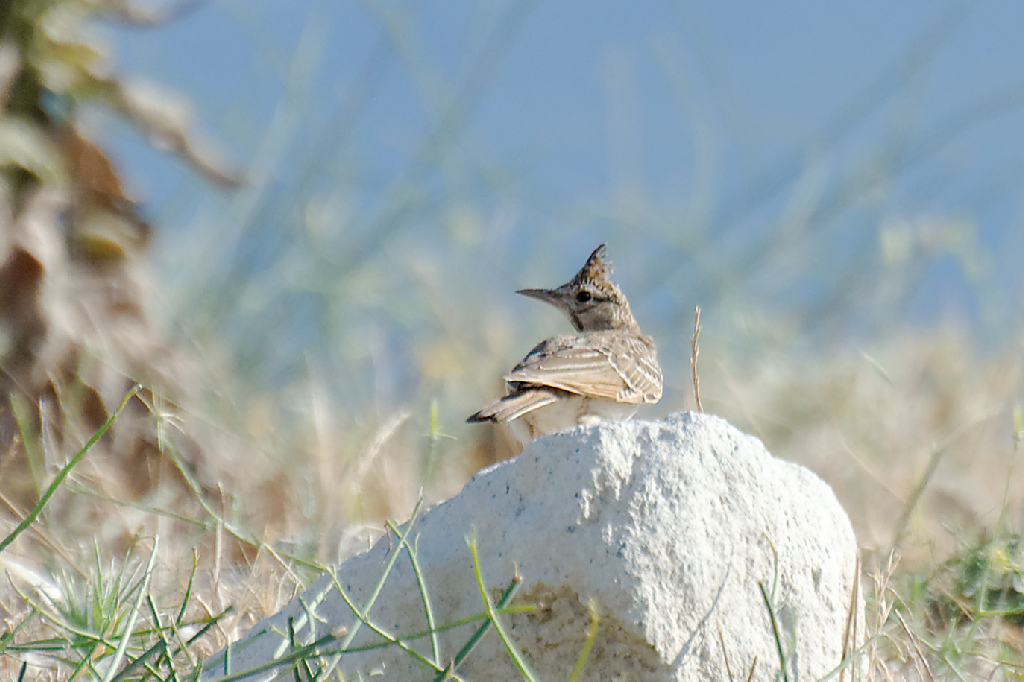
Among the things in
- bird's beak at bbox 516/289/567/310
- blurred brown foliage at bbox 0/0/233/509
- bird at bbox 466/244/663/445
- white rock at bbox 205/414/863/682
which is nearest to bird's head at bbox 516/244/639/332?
bird's beak at bbox 516/289/567/310

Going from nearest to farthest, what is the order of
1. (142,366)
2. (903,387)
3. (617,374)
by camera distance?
(617,374), (142,366), (903,387)

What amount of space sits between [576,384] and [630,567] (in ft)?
5.03

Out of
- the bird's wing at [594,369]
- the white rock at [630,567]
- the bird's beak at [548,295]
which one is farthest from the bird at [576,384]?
the white rock at [630,567]

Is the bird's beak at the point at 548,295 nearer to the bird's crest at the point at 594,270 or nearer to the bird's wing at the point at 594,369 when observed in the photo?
the bird's crest at the point at 594,270

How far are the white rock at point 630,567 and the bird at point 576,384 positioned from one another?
0.85 m

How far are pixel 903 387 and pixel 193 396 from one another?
443cm

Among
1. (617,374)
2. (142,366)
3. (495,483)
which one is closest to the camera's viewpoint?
(495,483)

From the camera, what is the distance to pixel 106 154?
498 centimetres

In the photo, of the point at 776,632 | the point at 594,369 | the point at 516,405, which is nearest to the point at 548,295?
the point at 594,369

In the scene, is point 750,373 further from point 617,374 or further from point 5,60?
point 5,60

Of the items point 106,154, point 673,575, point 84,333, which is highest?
point 673,575

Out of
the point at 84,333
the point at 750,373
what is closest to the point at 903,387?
the point at 750,373

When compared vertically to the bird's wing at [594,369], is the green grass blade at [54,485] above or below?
below

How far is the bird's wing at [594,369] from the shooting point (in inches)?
143
